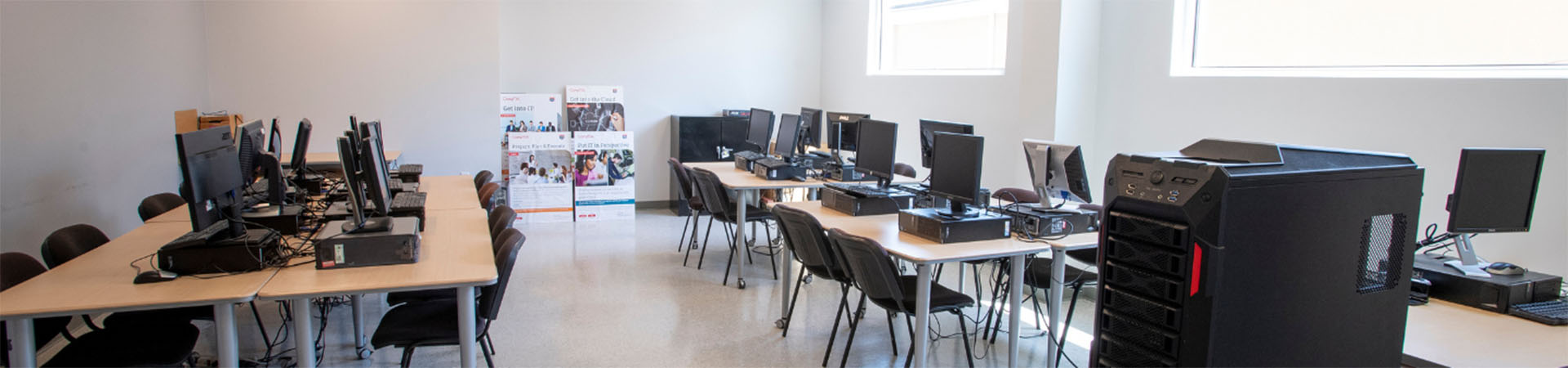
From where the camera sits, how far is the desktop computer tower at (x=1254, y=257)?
1481 millimetres

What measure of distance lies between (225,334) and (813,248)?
7.64 feet

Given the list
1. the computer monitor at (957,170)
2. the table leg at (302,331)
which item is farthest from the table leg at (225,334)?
the computer monitor at (957,170)

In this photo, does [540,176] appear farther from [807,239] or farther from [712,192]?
[807,239]

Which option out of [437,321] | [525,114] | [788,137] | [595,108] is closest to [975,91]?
[788,137]

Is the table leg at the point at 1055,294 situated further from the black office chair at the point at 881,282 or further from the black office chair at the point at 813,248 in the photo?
the black office chair at the point at 813,248

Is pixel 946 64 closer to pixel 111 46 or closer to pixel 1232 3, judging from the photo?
pixel 1232 3

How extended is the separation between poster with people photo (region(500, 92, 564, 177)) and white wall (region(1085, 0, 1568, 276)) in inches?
190

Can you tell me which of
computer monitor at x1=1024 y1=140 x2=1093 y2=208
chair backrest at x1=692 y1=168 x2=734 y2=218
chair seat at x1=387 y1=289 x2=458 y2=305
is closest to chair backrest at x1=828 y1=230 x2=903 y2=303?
computer monitor at x1=1024 y1=140 x2=1093 y2=208

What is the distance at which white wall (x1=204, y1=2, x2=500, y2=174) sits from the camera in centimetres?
669

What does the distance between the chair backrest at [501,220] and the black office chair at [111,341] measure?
118 cm

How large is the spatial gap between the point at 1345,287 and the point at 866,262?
74.4 inches

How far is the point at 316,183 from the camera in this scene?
500cm

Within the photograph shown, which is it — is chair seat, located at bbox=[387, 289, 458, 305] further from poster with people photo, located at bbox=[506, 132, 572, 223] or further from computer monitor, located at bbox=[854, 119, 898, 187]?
poster with people photo, located at bbox=[506, 132, 572, 223]

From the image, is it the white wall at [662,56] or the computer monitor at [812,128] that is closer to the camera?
the computer monitor at [812,128]
